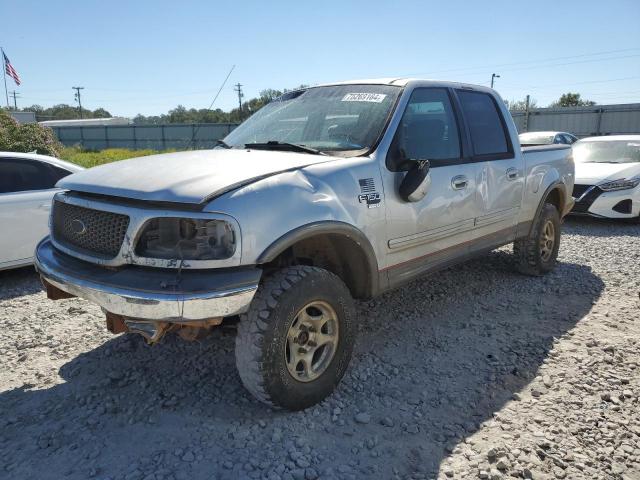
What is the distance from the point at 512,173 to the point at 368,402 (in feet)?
8.87

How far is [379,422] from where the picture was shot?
2.96 meters

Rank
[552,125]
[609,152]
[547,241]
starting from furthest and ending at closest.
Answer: [552,125] → [609,152] → [547,241]

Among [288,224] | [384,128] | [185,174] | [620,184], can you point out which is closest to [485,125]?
[384,128]

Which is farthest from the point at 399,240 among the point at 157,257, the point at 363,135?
the point at 157,257

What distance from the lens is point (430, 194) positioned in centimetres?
370

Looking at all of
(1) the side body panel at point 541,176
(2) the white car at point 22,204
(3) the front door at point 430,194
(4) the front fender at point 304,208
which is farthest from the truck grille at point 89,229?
(1) the side body panel at point 541,176

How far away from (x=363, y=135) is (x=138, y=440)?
2320 millimetres

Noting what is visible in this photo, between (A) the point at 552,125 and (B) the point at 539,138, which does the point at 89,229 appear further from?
(A) the point at 552,125

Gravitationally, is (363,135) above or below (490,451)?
above

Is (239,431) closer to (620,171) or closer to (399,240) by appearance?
(399,240)

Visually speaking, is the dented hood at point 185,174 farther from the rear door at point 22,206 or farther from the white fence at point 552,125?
the white fence at point 552,125

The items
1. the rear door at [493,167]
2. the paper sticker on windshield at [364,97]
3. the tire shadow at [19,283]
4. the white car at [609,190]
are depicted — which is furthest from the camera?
the white car at [609,190]

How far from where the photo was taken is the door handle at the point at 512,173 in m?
4.69

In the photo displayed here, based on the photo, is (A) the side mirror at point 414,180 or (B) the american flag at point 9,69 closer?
(A) the side mirror at point 414,180
